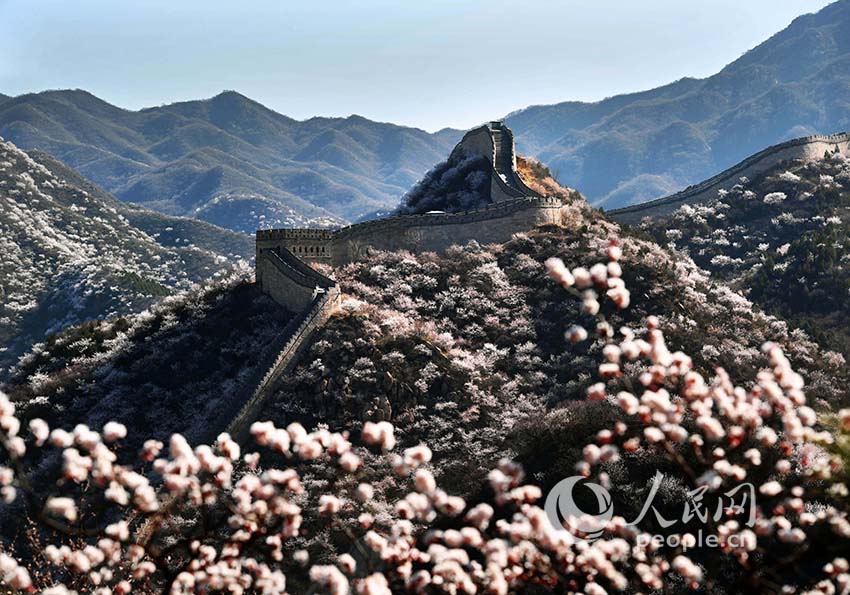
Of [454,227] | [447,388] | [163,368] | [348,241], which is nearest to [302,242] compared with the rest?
[348,241]

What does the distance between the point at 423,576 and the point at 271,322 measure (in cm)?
6052

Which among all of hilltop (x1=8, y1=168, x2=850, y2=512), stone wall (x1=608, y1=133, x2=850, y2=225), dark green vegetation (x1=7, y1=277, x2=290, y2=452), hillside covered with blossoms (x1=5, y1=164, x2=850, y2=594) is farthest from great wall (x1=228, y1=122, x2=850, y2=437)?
stone wall (x1=608, y1=133, x2=850, y2=225)

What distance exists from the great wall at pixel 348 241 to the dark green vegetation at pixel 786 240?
2436 centimetres

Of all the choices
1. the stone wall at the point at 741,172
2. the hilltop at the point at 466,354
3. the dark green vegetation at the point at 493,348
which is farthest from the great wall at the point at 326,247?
the stone wall at the point at 741,172

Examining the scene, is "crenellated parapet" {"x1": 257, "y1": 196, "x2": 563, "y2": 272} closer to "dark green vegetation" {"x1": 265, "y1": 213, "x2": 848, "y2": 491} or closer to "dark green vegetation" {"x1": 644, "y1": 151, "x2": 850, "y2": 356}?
"dark green vegetation" {"x1": 265, "y1": 213, "x2": 848, "y2": 491}

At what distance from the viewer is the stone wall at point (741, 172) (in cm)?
12750

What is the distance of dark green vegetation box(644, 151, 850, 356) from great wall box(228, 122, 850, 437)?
2436 cm

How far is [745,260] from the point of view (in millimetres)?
109875

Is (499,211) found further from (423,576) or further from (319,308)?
(423,576)

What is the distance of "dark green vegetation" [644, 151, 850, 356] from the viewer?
92.0 metres

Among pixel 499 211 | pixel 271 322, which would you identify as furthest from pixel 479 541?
pixel 499 211

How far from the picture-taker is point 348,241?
8462 cm

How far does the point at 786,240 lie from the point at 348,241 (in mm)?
56363

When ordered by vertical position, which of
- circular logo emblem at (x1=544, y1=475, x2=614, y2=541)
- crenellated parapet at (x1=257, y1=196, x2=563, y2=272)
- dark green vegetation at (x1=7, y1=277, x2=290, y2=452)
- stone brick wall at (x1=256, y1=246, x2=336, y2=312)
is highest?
crenellated parapet at (x1=257, y1=196, x2=563, y2=272)
